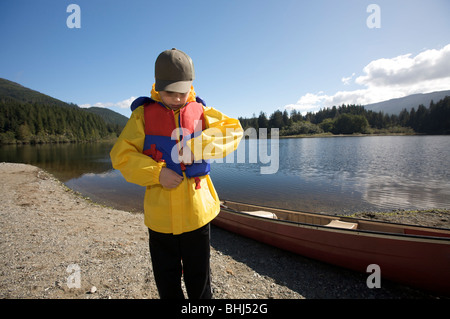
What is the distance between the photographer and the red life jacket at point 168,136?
80.9 inches

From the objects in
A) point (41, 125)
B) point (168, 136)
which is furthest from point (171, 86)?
point (41, 125)

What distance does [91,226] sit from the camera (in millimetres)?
8078

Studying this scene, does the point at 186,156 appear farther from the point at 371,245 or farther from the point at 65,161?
the point at 65,161

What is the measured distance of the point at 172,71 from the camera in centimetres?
191

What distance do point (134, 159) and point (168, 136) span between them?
0.39 metres

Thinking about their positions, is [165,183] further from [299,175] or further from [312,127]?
[312,127]

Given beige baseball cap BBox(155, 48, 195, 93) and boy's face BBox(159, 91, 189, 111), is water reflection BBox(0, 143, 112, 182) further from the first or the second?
beige baseball cap BBox(155, 48, 195, 93)

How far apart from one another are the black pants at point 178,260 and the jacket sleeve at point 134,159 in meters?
0.66

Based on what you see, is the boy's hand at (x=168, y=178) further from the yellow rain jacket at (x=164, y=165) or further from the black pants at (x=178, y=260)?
the black pants at (x=178, y=260)

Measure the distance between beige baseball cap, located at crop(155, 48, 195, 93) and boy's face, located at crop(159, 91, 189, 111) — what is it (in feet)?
0.34

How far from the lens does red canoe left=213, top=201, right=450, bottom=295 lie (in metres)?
4.25

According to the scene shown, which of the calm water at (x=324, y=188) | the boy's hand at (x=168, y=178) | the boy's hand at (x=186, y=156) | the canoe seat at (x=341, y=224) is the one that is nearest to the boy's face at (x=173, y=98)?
the boy's hand at (x=186, y=156)

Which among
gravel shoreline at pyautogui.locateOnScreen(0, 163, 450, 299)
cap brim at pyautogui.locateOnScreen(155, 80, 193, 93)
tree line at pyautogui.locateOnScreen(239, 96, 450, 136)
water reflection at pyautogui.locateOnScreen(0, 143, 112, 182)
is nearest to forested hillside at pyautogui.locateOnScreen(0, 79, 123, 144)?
water reflection at pyautogui.locateOnScreen(0, 143, 112, 182)

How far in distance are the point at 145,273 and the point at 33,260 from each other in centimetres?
308
